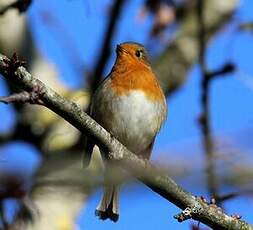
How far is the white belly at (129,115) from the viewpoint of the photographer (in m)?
4.37

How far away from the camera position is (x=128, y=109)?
437 centimetres

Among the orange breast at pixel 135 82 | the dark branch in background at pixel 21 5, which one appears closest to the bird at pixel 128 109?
the orange breast at pixel 135 82

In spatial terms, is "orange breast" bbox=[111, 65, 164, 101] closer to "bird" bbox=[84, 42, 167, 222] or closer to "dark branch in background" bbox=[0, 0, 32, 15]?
"bird" bbox=[84, 42, 167, 222]

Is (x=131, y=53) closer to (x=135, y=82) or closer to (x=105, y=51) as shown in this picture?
(x=135, y=82)

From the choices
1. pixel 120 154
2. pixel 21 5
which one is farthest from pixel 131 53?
pixel 120 154

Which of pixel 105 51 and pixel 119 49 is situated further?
pixel 105 51

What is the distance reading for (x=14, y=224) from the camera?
249 centimetres

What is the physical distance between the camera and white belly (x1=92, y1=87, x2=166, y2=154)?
4.37 m

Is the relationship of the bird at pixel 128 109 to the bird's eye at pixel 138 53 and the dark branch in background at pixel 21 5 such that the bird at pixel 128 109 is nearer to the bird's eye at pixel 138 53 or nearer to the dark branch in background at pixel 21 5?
the bird's eye at pixel 138 53

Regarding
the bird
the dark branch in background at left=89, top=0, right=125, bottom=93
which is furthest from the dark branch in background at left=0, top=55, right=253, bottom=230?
the dark branch in background at left=89, top=0, right=125, bottom=93

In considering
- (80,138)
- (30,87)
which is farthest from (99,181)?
(80,138)

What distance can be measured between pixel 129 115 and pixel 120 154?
1.66 metres

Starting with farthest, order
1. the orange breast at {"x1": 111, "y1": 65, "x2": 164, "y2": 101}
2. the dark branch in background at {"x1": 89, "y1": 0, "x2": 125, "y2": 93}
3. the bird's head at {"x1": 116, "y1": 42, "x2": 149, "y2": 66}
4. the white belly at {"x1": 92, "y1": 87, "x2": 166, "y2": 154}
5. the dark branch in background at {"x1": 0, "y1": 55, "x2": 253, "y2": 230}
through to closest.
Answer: the dark branch in background at {"x1": 89, "y1": 0, "x2": 125, "y2": 93}
the bird's head at {"x1": 116, "y1": 42, "x2": 149, "y2": 66}
the orange breast at {"x1": 111, "y1": 65, "x2": 164, "y2": 101}
the white belly at {"x1": 92, "y1": 87, "x2": 166, "y2": 154}
the dark branch in background at {"x1": 0, "y1": 55, "x2": 253, "y2": 230}

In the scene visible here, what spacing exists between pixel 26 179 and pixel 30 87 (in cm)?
118
